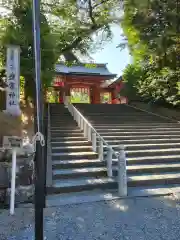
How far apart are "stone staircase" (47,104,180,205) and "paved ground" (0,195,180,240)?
696 mm

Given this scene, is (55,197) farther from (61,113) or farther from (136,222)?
(61,113)

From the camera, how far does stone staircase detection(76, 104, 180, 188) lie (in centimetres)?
670

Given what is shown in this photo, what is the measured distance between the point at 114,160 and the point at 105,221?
3198 millimetres

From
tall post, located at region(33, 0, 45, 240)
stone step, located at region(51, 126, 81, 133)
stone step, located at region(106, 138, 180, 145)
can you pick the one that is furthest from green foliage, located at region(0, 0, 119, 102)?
tall post, located at region(33, 0, 45, 240)

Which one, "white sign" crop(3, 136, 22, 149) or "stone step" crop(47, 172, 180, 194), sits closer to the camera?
"white sign" crop(3, 136, 22, 149)

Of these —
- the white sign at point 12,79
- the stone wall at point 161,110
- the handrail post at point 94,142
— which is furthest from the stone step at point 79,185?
the stone wall at point 161,110

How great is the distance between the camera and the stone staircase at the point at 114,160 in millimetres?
6176

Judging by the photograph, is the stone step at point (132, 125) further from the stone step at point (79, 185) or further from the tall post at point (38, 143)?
the tall post at point (38, 143)

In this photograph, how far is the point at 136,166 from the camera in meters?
7.27

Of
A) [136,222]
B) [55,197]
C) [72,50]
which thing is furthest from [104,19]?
[136,222]

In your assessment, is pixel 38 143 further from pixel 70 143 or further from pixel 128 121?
pixel 128 121

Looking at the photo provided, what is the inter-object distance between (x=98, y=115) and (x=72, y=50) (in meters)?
4.84

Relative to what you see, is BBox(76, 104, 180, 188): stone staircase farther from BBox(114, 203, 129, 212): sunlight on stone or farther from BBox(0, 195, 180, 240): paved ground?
BBox(0, 195, 180, 240): paved ground

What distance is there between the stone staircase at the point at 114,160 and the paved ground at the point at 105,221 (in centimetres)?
70
